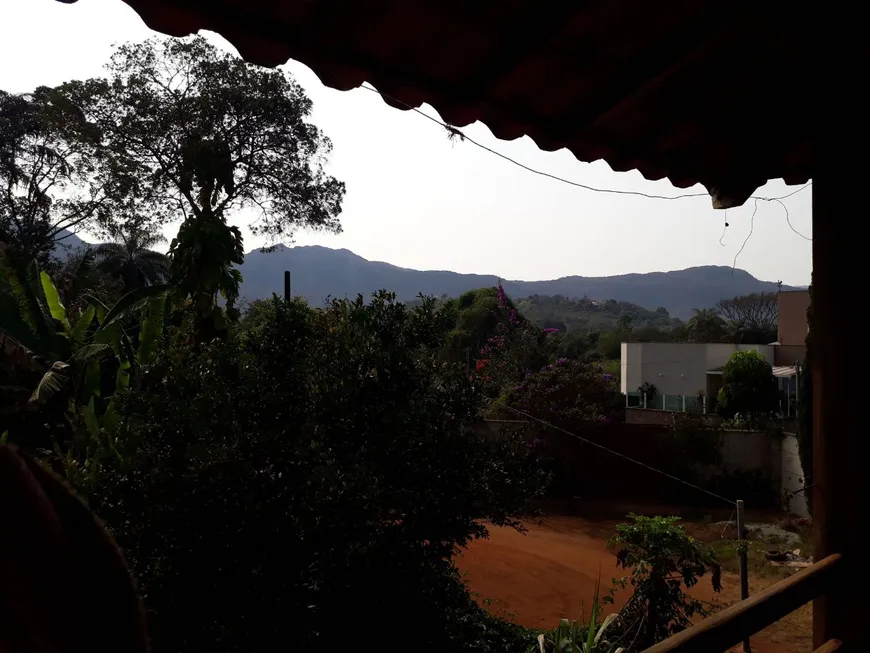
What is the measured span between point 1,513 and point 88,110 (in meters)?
22.2

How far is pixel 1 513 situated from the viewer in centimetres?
31

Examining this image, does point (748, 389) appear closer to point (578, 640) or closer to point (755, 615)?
point (578, 640)

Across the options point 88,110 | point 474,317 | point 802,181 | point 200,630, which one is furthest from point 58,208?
point 802,181

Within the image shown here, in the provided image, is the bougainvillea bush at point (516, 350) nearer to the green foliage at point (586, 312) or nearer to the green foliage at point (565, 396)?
the green foliage at point (565, 396)

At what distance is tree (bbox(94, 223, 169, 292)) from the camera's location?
22.7 meters

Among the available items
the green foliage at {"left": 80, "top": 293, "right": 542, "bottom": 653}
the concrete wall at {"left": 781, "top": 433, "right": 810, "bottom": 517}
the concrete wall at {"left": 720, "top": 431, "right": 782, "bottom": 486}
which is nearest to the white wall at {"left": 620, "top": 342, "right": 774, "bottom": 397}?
the concrete wall at {"left": 720, "top": 431, "right": 782, "bottom": 486}

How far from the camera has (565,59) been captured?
1730 mm

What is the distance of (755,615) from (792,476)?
→ 11.5m

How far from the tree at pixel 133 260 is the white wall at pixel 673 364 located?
1924 cm

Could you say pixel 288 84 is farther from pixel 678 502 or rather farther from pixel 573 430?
pixel 678 502

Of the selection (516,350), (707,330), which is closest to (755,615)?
(516,350)

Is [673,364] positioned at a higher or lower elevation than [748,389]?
higher

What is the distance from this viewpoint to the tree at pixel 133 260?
22672 millimetres

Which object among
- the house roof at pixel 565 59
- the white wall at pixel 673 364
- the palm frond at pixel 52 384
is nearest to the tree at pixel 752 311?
the white wall at pixel 673 364
